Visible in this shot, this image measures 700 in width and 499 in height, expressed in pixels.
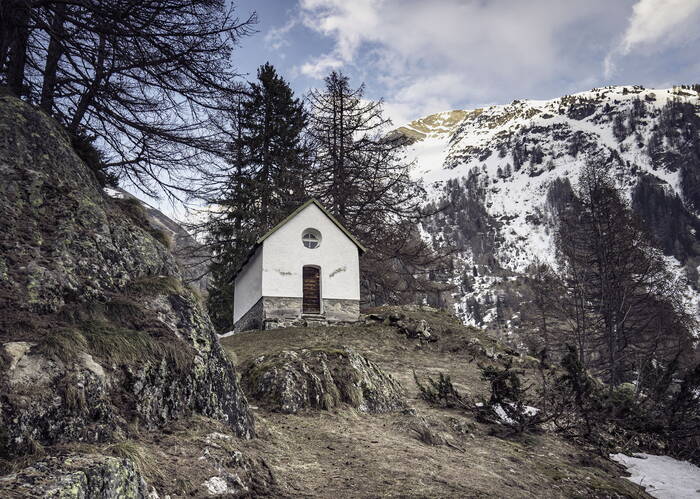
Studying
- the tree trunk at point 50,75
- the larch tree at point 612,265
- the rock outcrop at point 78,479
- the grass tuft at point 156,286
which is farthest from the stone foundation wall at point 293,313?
the rock outcrop at point 78,479

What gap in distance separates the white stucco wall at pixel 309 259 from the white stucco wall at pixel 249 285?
2.05 ft

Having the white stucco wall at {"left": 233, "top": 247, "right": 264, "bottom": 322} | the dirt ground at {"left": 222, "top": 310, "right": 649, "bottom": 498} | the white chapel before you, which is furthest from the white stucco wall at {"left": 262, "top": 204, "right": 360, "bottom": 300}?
the dirt ground at {"left": 222, "top": 310, "right": 649, "bottom": 498}

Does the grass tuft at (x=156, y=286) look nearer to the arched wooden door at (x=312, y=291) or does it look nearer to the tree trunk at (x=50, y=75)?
the tree trunk at (x=50, y=75)

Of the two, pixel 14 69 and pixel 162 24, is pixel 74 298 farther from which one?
pixel 14 69

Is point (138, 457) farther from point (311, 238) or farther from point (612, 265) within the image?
point (311, 238)

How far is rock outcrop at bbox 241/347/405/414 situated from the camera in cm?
712

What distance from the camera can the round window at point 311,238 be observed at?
2292 centimetres

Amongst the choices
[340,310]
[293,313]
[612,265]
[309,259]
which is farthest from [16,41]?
[612,265]

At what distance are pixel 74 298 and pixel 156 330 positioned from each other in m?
0.77

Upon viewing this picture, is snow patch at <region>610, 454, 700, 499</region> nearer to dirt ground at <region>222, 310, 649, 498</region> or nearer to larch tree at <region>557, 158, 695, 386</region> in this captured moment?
dirt ground at <region>222, 310, 649, 498</region>

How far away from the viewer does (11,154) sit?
5176 mm

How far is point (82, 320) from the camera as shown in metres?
4.32

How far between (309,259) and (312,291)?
1471 mm

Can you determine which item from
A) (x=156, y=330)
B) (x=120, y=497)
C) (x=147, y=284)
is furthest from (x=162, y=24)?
(x=120, y=497)
